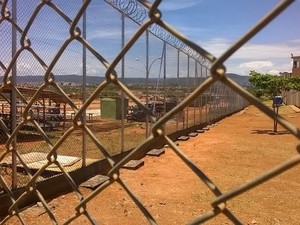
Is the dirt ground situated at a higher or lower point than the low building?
lower

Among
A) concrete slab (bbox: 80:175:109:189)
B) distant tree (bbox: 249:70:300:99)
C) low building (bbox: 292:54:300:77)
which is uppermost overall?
low building (bbox: 292:54:300:77)

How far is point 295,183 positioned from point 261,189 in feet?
3.44

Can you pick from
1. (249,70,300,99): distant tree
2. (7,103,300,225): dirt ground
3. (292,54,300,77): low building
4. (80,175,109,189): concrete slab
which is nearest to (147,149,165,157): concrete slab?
(7,103,300,225): dirt ground

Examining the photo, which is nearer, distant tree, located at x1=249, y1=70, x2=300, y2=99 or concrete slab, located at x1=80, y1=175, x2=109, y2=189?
concrete slab, located at x1=80, y1=175, x2=109, y2=189

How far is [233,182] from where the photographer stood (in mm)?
8148

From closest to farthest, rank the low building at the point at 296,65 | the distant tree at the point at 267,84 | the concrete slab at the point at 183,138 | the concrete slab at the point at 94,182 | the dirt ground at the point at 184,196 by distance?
the dirt ground at the point at 184,196, the concrete slab at the point at 94,182, the concrete slab at the point at 183,138, the distant tree at the point at 267,84, the low building at the point at 296,65

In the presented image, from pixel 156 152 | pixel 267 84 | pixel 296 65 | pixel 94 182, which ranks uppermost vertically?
pixel 296 65

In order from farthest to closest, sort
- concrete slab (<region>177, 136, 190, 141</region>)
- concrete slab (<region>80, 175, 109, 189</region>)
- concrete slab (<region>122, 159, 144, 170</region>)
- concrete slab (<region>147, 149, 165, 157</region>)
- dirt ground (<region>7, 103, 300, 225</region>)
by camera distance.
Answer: concrete slab (<region>177, 136, 190, 141</region>), concrete slab (<region>147, 149, 165, 157</region>), concrete slab (<region>122, 159, 144, 170</region>), concrete slab (<region>80, 175, 109, 189</region>), dirt ground (<region>7, 103, 300, 225</region>)

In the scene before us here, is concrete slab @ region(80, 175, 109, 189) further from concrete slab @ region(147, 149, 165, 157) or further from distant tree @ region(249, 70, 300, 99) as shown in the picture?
distant tree @ region(249, 70, 300, 99)

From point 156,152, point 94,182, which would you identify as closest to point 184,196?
point 94,182

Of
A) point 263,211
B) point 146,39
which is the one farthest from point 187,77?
point 263,211

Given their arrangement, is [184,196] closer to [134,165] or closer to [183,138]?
[134,165]

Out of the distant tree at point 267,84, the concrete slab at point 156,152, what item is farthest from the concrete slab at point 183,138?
the distant tree at point 267,84

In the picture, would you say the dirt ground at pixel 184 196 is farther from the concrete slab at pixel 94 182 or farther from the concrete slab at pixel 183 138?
the concrete slab at pixel 183 138
